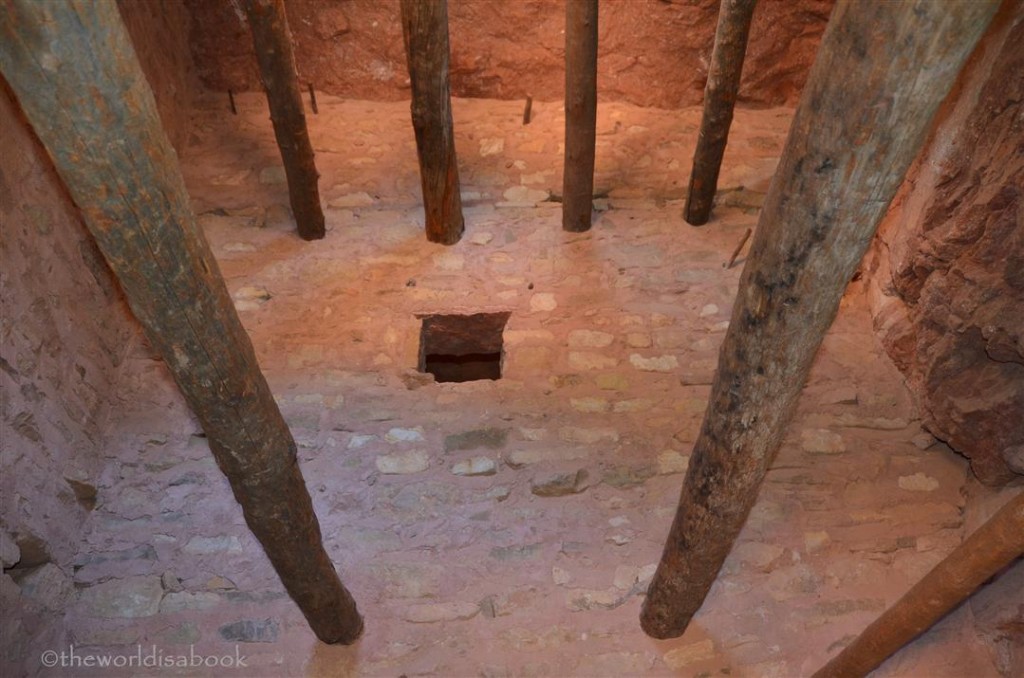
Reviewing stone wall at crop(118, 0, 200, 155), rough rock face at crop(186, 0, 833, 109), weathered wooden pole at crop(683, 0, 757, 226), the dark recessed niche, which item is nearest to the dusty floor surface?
the dark recessed niche

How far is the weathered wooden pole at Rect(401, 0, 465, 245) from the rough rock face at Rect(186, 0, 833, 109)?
3.84ft

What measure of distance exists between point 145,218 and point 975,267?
9.03ft

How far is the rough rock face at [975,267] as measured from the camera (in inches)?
106

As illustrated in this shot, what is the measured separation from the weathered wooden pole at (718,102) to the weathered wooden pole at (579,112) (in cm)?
55

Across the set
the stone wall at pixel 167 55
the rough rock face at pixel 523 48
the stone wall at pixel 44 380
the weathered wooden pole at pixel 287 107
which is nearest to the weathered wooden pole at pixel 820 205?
the stone wall at pixel 44 380

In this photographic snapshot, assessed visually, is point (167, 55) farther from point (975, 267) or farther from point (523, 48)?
point (975, 267)

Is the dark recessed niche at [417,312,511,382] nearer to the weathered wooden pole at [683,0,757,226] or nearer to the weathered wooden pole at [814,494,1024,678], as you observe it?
Result: the weathered wooden pole at [683,0,757,226]

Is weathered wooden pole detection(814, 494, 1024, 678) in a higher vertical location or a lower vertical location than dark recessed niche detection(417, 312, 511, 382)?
higher

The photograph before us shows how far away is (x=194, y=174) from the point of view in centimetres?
432

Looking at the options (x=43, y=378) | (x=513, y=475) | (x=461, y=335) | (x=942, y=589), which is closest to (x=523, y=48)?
(x=461, y=335)

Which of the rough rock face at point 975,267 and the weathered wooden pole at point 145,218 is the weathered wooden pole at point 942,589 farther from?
the weathered wooden pole at point 145,218

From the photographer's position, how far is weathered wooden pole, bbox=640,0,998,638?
50.9 inches

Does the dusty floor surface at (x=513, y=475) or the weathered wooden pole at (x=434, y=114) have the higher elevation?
the weathered wooden pole at (x=434, y=114)

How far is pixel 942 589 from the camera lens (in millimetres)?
2086
